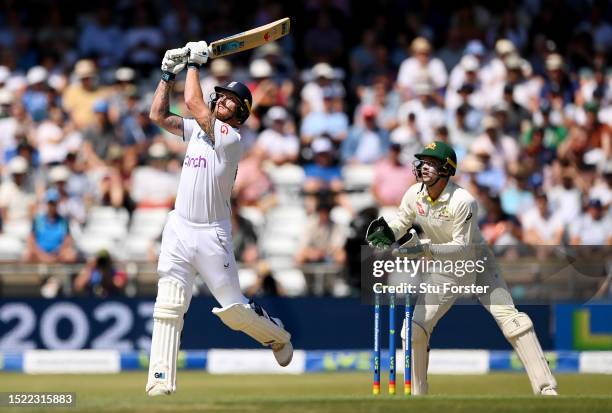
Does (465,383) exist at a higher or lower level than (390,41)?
lower

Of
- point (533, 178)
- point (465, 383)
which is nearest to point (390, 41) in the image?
point (533, 178)

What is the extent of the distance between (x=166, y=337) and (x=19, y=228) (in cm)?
616

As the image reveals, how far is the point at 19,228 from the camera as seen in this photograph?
45.3ft

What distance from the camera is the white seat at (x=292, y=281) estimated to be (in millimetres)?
12758

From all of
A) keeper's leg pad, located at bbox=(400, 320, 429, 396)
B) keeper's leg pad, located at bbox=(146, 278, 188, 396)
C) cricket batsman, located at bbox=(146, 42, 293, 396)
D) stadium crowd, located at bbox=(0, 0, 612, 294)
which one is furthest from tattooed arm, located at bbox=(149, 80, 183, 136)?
stadium crowd, located at bbox=(0, 0, 612, 294)

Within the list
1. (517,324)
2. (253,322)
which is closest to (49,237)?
(253,322)

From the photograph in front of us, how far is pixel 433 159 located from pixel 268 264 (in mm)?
4585

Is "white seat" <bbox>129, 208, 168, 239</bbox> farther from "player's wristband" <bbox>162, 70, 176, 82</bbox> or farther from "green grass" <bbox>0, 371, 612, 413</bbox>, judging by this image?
"player's wristband" <bbox>162, 70, 176, 82</bbox>

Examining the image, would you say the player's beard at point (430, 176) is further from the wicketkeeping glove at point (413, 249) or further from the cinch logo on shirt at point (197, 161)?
the cinch logo on shirt at point (197, 161)

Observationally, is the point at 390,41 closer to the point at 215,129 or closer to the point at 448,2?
the point at 448,2

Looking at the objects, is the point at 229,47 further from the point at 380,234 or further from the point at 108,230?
the point at 108,230

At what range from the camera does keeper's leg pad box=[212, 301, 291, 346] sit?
8.23m

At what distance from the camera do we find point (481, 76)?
47.6 ft

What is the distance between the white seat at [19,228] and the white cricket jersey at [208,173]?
5.79m
